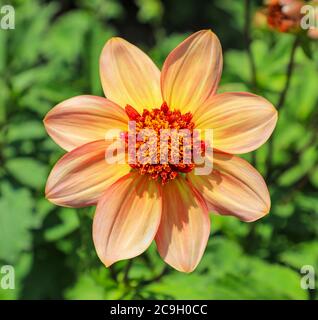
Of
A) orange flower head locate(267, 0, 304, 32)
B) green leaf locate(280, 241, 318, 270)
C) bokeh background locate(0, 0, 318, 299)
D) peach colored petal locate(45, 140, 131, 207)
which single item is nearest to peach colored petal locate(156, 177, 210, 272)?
peach colored petal locate(45, 140, 131, 207)

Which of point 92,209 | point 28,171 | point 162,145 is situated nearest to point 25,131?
point 28,171

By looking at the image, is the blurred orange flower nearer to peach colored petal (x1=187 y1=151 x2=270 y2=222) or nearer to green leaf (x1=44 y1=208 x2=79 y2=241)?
peach colored petal (x1=187 y1=151 x2=270 y2=222)

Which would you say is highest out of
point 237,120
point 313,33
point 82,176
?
point 313,33

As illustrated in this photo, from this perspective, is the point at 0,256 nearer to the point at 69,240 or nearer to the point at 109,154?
the point at 69,240

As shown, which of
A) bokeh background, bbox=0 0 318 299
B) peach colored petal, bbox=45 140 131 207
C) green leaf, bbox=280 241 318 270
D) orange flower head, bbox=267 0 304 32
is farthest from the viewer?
green leaf, bbox=280 241 318 270

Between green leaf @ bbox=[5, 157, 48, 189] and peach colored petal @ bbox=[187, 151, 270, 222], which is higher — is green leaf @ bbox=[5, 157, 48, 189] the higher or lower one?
the higher one

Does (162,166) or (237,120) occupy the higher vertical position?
(237,120)

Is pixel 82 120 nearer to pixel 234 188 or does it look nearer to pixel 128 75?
pixel 128 75
